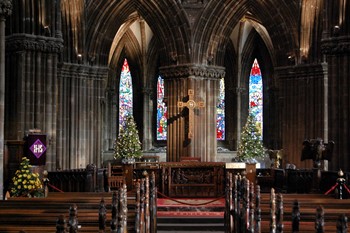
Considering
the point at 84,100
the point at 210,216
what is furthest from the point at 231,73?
the point at 210,216

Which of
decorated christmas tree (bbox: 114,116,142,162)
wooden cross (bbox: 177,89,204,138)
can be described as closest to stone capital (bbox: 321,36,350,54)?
Result: wooden cross (bbox: 177,89,204,138)

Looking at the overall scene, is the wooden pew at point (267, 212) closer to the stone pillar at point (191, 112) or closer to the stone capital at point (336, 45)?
the stone capital at point (336, 45)

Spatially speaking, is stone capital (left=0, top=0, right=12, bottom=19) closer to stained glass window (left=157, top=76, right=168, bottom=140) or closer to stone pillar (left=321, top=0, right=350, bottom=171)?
stone pillar (left=321, top=0, right=350, bottom=171)

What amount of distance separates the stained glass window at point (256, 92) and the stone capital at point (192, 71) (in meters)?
9.35

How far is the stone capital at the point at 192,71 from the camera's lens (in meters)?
31.3

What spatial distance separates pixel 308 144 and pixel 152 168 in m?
5.61

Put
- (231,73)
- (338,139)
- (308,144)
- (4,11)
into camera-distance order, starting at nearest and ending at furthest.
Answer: (4,11), (308,144), (338,139), (231,73)

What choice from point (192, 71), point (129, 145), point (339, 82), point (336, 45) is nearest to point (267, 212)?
point (339, 82)

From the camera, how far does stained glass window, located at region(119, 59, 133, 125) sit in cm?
4300

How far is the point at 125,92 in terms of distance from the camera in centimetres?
4312

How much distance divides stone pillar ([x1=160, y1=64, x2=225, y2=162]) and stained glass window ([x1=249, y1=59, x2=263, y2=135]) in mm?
9527

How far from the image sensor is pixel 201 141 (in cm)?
3162

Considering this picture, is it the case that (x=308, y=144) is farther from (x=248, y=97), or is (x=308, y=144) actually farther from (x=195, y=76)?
(x=248, y=97)

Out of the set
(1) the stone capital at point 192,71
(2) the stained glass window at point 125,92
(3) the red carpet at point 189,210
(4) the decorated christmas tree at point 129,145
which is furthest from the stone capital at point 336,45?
(2) the stained glass window at point 125,92
